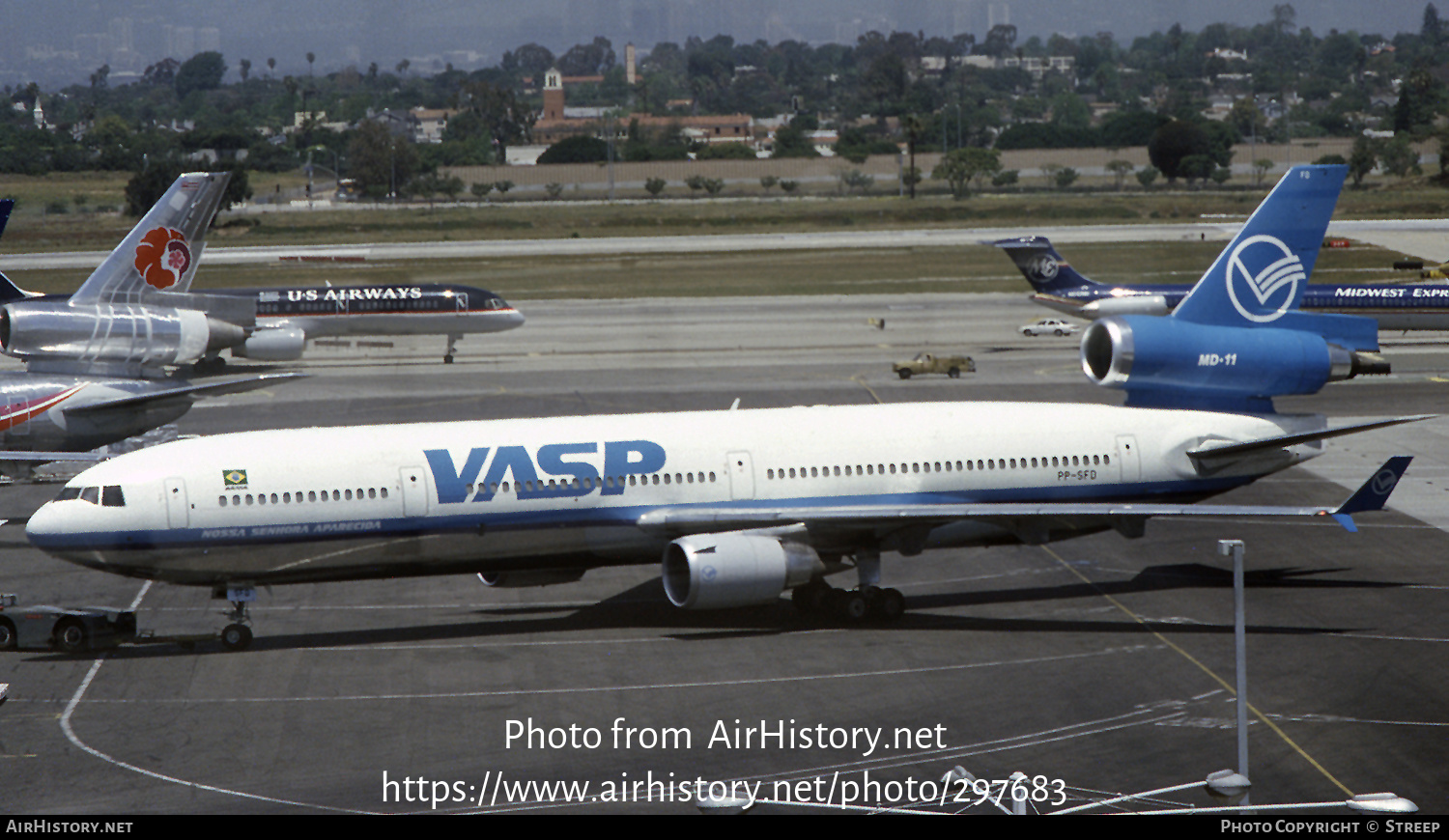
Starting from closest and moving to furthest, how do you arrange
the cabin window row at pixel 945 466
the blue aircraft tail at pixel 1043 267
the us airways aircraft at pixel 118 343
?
the cabin window row at pixel 945 466, the us airways aircraft at pixel 118 343, the blue aircraft tail at pixel 1043 267

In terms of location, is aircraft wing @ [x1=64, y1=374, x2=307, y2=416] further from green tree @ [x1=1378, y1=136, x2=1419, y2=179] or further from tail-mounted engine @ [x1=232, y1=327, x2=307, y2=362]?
green tree @ [x1=1378, y1=136, x2=1419, y2=179]

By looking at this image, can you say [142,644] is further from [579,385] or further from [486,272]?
[486,272]

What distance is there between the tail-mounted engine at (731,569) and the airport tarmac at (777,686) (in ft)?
3.73

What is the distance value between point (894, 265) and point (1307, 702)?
310 feet

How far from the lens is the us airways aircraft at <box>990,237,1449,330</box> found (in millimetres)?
77000

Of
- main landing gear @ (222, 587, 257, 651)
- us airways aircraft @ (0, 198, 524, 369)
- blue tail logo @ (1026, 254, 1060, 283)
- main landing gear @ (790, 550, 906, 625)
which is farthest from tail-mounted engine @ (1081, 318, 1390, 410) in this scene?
us airways aircraft @ (0, 198, 524, 369)

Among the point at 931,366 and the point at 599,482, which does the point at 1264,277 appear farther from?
the point at 931,366

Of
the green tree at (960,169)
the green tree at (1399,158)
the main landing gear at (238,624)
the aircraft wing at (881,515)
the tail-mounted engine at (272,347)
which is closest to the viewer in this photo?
the main landing gear at (238,624)

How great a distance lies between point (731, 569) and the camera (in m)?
30.7

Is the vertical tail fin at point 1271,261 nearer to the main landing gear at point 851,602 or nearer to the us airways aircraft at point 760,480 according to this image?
the us airways aircraft at point 760,480

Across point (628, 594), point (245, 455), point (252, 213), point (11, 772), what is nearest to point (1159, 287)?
point (628, 594)

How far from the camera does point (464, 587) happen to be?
3731 centimetres

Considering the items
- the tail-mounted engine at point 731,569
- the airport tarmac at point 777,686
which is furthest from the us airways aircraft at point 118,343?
the tail-mounted engine at point 731,569

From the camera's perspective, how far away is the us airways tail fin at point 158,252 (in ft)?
152
